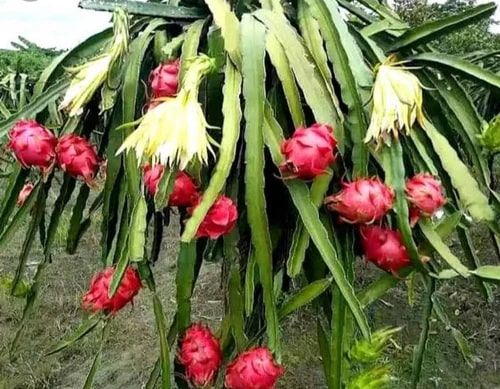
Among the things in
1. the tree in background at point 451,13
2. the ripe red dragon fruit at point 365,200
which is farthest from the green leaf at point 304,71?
the tree in background at point 451,13

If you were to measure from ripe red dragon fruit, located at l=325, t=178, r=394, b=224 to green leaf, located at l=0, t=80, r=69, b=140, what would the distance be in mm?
492

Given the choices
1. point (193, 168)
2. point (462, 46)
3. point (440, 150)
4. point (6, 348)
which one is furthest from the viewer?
point (462, 46)

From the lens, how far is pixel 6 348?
238 cm

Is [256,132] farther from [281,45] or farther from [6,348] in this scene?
[6,348]

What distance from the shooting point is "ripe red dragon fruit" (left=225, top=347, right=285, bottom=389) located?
0.81 metres

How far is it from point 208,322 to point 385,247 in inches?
64.7

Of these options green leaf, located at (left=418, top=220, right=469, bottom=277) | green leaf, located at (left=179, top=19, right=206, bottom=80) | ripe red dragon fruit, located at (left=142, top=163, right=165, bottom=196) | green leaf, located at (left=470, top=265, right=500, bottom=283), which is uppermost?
green leaf, located at (left=179, top=19, right=206, bottom=80)

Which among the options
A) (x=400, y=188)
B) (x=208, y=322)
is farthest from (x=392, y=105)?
(x=208, y=322)

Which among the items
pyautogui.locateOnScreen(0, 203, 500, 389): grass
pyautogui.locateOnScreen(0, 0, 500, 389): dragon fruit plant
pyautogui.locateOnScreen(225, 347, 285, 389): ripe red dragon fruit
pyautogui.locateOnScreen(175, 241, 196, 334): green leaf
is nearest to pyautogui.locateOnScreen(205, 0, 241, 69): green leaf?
pyautogui.locateOnScreen(0, 0, 500, 389): dragon fruit plant

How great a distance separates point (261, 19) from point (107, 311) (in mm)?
411

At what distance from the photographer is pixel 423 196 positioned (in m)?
0.83

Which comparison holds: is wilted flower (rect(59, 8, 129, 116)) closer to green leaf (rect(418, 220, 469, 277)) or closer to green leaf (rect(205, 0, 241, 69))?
green leaf (rect(205, 0, 241, 69))

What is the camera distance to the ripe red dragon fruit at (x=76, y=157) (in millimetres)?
971

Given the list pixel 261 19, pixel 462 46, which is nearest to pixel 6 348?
pixel 261 19
